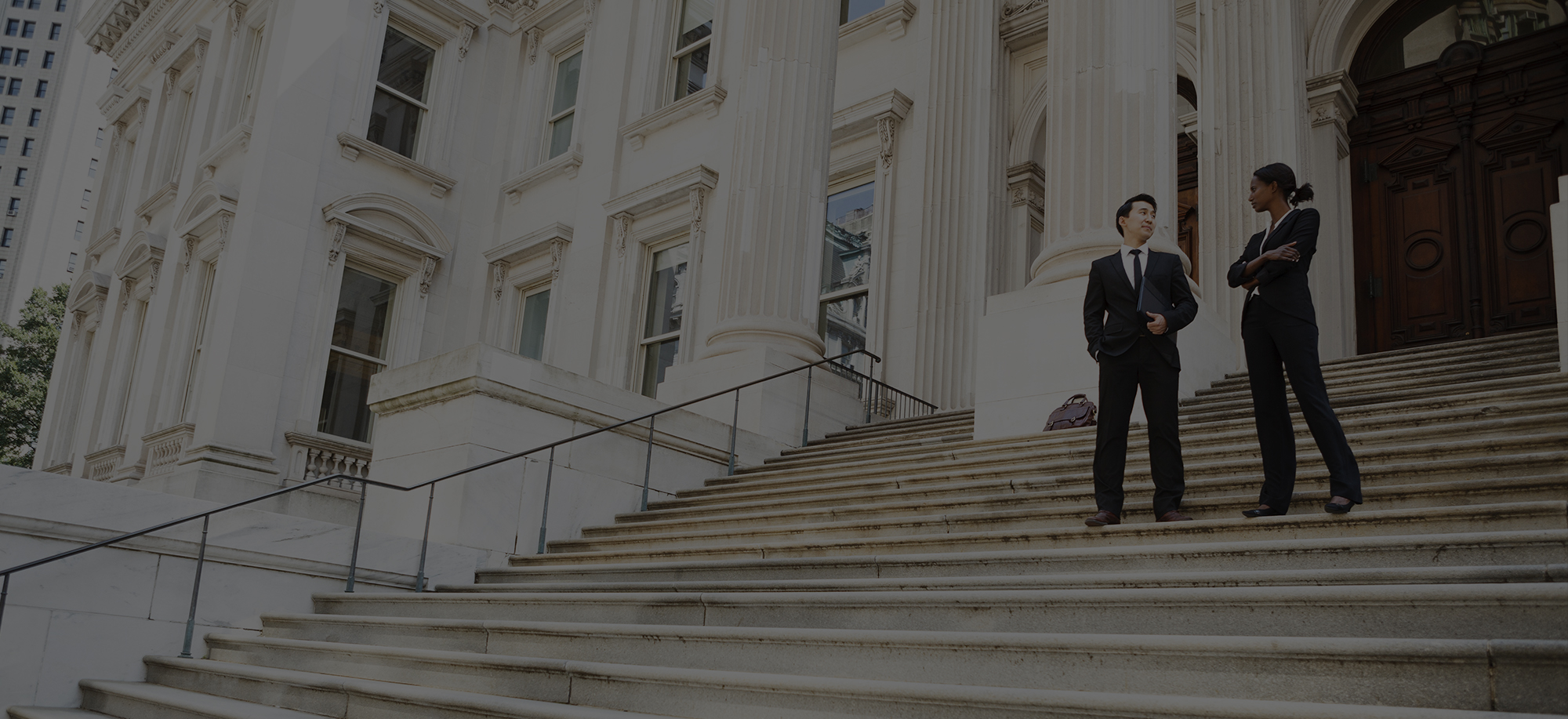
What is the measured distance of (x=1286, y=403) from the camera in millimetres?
5273

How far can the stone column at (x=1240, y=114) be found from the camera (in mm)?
12656

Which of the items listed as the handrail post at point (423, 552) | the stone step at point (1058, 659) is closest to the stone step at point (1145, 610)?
the stone step at point (1058, 659)

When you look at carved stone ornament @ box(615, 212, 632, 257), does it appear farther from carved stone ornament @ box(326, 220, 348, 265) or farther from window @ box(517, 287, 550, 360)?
carved stone ornament @ box(326, 220, 348, 265)

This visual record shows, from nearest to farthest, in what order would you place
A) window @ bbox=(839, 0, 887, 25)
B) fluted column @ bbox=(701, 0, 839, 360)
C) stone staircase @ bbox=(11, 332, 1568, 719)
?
1. stone staircase @ bbox=(11, 332, 1568, 719)
2. fluted column @ bbox=(701, 0, 839, 360)
3. window @ bbox=(839, 0, 887, 25)

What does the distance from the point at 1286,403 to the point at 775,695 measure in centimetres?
275

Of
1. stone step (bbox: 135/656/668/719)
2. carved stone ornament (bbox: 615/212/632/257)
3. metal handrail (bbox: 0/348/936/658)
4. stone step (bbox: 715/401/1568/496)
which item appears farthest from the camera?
carved stone ornament (bbox: 615/212/632/257)

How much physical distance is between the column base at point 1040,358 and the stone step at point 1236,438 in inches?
15.7

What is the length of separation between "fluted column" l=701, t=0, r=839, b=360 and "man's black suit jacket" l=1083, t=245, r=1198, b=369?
671 centimetres

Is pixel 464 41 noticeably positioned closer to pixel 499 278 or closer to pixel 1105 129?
pixel 499 278

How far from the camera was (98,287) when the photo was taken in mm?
24078

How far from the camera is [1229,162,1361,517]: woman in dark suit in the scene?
512cm

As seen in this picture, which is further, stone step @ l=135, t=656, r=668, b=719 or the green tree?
the green tree

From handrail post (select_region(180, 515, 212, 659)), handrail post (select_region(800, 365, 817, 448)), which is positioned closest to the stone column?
handrail post (select_region(800, 365, 817, 448))

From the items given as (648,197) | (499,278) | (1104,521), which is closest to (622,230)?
(648,197)
